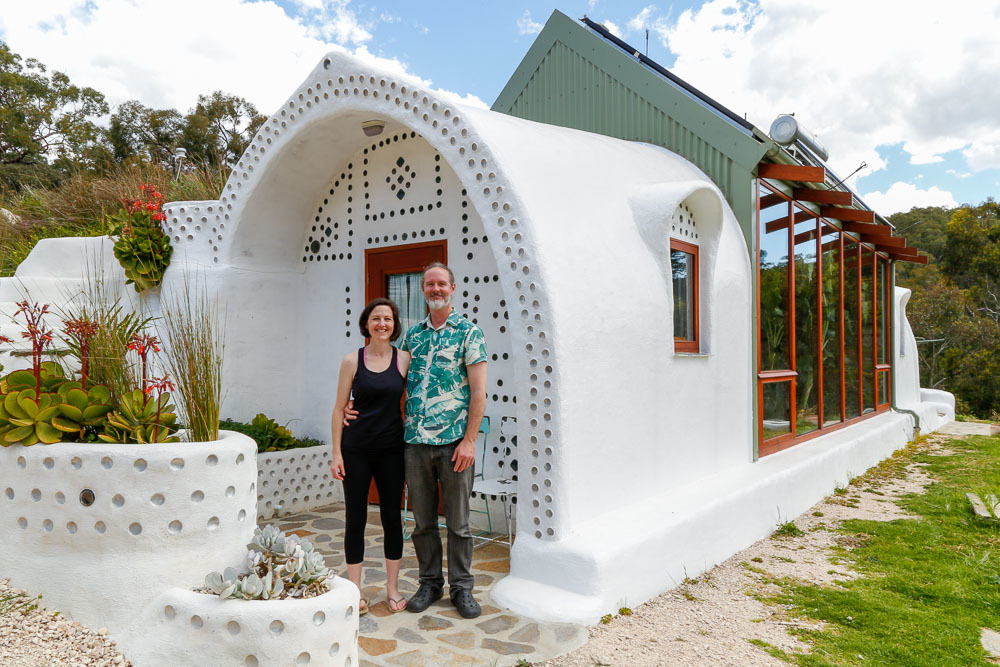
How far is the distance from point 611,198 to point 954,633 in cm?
345

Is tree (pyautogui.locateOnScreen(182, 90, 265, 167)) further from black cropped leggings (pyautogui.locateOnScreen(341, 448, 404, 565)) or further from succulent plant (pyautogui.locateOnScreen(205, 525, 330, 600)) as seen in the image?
succulent plant (pyautogui.locateOnScreen(205, 525, 330, 600))

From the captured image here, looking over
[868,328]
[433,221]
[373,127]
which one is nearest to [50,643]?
[433,221]

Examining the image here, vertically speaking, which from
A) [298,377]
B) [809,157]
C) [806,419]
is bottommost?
[806,419]

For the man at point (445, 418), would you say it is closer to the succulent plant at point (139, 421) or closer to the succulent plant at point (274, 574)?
the succulent plant at point (274, 574)

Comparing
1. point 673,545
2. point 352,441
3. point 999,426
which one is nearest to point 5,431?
point 352,441

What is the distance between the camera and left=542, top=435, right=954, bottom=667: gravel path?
3482 mm

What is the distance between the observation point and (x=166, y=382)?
3.41 meters

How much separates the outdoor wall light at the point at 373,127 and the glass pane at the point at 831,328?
590cm

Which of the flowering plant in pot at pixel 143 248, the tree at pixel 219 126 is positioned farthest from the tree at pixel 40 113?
the flowering plant in pot at pixel 143 248

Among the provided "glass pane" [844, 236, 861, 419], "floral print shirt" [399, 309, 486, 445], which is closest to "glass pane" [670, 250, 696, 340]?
"floral print shirt" [399, 309, 486, 445]

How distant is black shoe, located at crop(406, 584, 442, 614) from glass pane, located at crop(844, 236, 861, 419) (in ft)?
25.2

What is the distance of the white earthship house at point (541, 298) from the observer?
4.17 metres

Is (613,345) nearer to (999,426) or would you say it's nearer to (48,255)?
(48,255)

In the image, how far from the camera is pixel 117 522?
10.2 feet
